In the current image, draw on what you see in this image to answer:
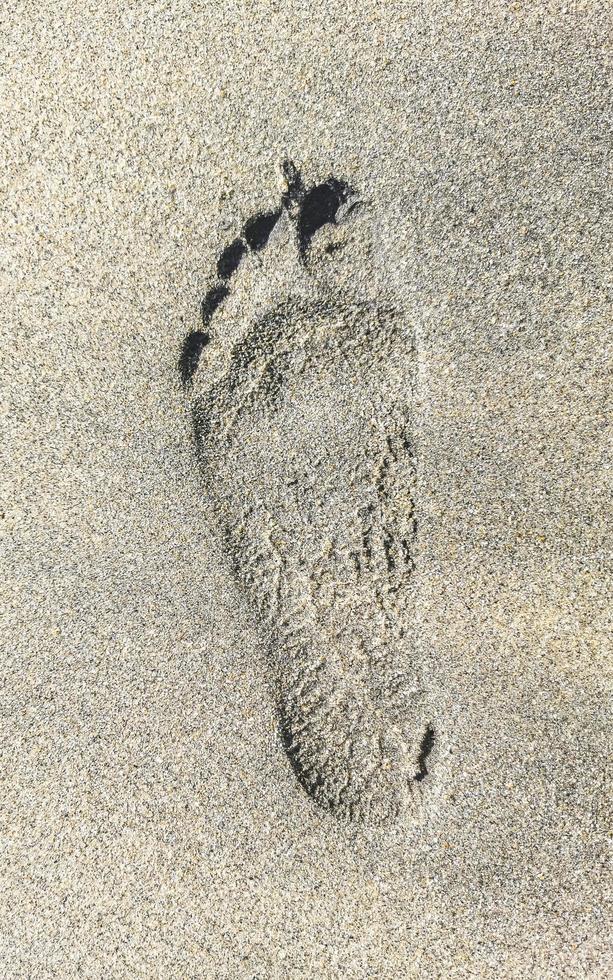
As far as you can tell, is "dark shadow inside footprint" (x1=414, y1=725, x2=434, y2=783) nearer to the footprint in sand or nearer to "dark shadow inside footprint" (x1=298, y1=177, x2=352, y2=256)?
the footprint in sand

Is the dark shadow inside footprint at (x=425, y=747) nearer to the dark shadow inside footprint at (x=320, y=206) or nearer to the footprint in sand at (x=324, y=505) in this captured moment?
the footprint in sand at (x=324, y=505)

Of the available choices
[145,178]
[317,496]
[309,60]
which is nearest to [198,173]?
[145,178]

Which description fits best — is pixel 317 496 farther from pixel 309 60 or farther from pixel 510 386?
pixel 309 60

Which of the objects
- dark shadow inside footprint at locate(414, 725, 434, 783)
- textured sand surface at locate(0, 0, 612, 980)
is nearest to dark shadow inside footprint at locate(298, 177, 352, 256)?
textured sand surface at locate(0, 0, 612, 980)

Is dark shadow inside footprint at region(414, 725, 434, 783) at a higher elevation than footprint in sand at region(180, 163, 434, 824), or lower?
lower

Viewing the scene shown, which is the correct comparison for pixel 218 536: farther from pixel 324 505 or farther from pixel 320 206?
pixel 320 206

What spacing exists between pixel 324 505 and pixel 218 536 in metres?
0.26

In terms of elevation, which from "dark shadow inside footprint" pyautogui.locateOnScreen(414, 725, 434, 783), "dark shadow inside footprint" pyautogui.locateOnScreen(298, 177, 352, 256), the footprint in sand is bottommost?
"dark shadow inside footprint" pyautogui.locateOnScreen(414, 725, 434, 783)

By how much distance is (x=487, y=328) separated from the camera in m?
1.40

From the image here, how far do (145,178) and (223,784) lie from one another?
136 centimetres

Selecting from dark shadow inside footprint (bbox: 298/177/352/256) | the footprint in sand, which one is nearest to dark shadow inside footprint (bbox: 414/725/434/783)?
the footprint in sand

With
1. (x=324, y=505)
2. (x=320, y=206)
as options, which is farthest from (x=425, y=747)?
(x=320, y=206)

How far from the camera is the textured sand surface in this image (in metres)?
1.34

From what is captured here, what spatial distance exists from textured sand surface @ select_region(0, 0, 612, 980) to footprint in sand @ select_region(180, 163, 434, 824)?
1.7 inches
